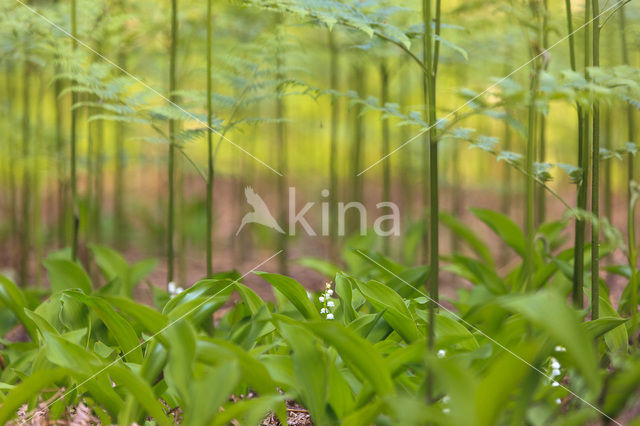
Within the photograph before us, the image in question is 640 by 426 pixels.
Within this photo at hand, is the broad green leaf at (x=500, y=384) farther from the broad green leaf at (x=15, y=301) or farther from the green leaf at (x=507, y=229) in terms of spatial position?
the broad green leaf at (x=15, y=301)

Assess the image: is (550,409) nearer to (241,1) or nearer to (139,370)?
(139,370)

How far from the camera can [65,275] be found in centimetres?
201

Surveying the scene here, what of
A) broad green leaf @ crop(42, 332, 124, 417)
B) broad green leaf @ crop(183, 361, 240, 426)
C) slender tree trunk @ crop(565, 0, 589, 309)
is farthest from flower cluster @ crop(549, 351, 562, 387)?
→ broad green leaf @ crop(42, 332, 124, 417)

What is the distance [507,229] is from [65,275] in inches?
65.8

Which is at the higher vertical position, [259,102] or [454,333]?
[259,102]

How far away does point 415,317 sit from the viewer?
1.55 m

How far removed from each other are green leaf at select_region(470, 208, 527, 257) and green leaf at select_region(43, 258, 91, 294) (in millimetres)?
1511

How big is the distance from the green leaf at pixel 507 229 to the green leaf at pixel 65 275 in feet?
4.96

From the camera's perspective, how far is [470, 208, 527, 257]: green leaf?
217 centimetres

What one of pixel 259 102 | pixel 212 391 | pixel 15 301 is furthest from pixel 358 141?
pixel 212 391

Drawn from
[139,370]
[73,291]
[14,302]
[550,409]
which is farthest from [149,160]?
[550,409]

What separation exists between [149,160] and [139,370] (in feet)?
9.35

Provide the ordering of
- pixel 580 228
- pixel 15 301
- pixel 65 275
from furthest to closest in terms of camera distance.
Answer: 1. pixel 65 275
2. pixel 15 301
3. pixel 580 228

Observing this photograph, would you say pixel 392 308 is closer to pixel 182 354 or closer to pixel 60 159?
pixel 182 354
